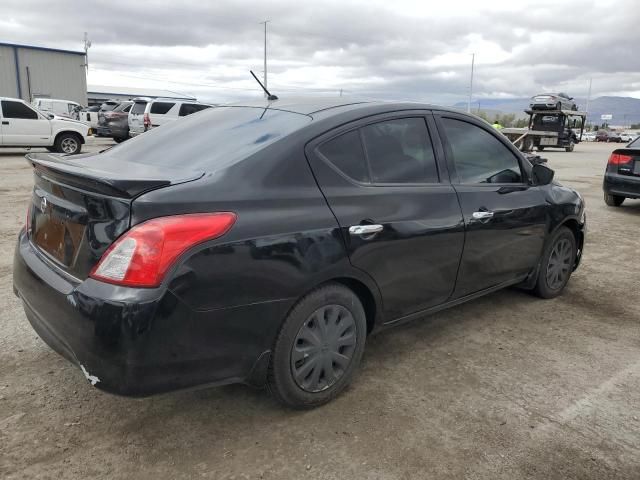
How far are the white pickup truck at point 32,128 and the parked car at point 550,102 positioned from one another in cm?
2249

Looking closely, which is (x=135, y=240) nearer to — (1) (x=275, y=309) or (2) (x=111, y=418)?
(1) (x=275, y=309)

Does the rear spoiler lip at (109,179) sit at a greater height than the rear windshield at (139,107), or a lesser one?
lesser

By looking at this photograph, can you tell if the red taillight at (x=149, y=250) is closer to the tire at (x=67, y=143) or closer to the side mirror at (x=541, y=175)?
the side mirror at (x=541, y=175)

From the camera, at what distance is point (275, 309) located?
243 cm

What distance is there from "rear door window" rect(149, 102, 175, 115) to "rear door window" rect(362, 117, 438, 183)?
53.5ft

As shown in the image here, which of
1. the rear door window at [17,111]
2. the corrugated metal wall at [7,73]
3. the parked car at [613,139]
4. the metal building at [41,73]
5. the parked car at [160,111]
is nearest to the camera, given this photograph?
the rear door window at [17,111]

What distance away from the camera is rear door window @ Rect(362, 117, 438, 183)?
9.79 feet

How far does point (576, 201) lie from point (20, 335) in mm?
4429

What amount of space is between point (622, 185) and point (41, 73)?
1672 inches

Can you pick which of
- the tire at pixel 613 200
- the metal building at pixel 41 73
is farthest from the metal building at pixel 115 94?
the tire at pixel 613 200

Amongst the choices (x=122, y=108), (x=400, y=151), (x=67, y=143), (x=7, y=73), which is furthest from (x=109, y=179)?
(x=7, y=73)

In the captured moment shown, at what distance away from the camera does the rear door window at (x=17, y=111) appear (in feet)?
47.6

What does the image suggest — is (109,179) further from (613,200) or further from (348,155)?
(613,200)

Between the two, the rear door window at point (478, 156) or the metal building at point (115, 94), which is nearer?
the rear door window at point (478, 156)
